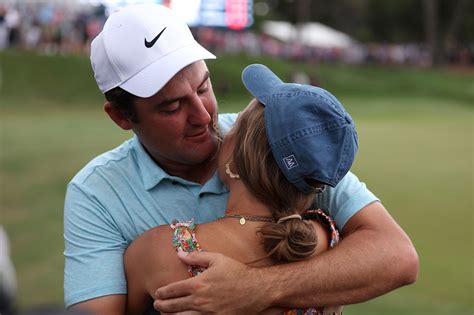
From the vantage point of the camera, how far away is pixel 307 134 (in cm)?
215

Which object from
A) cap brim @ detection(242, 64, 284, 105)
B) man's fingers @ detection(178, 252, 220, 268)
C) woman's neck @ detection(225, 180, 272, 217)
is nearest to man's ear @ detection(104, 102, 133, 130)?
cap brim @ detection(242, 64, 284, 105)

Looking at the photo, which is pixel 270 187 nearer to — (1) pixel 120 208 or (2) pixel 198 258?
(2) pixel 198 258

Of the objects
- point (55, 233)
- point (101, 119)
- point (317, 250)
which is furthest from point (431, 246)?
point (101, 119)

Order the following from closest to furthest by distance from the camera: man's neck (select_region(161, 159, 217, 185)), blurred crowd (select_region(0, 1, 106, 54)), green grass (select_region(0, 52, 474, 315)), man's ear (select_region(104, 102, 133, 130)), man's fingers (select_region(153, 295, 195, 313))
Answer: man's fingers (select_region(153, 295, 195, 313)) → man's neck (select_region(161, 159, 217, 185)) → man's ear (select_region(104, 102, 133, 130)) → green grass (select_region(0, 52, 474, 315)) → blurred crowd (select_region(0, 1, 106, 54))

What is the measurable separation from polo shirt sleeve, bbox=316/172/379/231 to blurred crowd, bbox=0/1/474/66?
19.7 m

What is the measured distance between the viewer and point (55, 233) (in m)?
7.77

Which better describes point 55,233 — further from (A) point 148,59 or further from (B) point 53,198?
(A) point 148,59

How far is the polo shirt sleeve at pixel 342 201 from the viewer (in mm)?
2457

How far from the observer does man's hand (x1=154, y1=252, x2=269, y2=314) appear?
2.09 m

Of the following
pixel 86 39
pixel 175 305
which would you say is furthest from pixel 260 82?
pixel 86 39

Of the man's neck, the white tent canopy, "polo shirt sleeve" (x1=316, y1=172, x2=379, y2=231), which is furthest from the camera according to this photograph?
the white tent canopy

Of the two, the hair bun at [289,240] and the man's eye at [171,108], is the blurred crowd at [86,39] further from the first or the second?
the hair bun at [289,240]

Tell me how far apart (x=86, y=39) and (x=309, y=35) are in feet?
64.6

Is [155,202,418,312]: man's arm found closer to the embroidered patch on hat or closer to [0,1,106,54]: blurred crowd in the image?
the embroidered patch on hat
